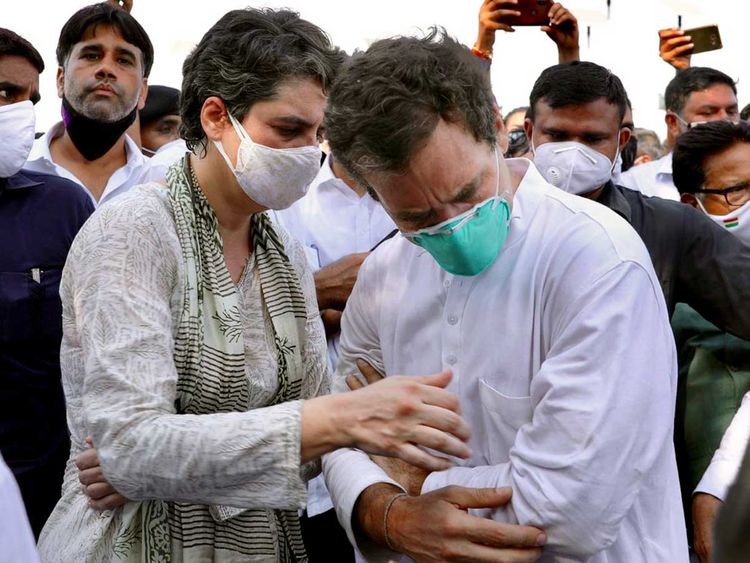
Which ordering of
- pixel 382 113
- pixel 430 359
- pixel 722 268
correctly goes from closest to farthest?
1. pixel 382 113
2. pixel 430 359
3. pixel 722 268

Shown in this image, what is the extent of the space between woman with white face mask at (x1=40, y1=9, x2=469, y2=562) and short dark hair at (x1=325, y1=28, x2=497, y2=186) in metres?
0.45

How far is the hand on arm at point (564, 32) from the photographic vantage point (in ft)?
17.1

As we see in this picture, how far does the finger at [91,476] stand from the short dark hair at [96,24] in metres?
3.15

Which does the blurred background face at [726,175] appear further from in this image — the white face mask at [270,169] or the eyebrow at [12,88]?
the eyebrow at [12,88]

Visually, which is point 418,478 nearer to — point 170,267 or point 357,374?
point 357,374

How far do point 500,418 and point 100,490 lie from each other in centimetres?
92

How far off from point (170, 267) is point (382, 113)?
2.23 ft

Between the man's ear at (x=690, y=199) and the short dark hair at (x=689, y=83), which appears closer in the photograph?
the man's ear at (x=690, y=199)

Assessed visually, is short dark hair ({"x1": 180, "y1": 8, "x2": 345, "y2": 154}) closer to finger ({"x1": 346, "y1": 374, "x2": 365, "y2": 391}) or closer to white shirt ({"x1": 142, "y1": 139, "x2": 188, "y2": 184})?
finger ({"x1": 346, "y1": 374, "x2": 365, "y2": 391})

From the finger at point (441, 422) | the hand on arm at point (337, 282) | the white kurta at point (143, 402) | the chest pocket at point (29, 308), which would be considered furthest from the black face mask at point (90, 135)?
the finger at point (441, 422)

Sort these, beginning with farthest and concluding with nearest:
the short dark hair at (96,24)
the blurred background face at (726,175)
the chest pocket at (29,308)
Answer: the short dark hair at (96,24) < the blurred background face at (726,175) < the chest pocket at (29,308)

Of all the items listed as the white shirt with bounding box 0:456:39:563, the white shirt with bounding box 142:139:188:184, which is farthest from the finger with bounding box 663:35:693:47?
the white shirt with bounding box 0:456:39:563

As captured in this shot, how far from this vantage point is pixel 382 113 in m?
1.95

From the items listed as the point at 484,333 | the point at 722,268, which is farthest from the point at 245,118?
the point at 722,268
